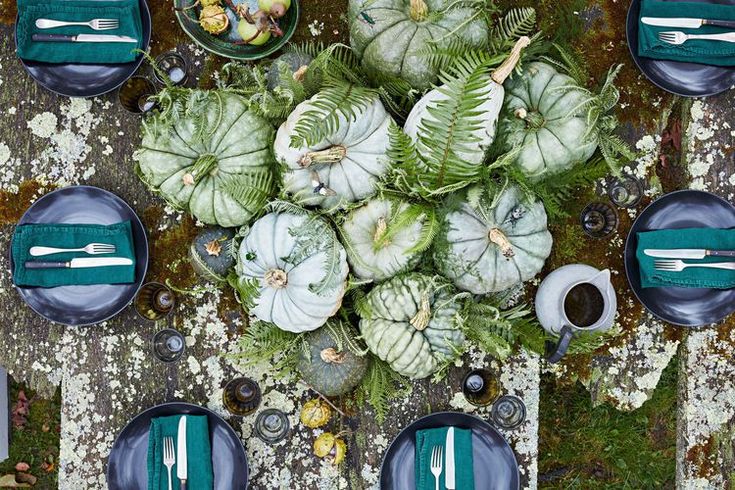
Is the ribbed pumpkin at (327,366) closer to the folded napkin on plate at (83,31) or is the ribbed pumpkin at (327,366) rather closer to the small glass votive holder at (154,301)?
the small glass votive holder at (154,301)

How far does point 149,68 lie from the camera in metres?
2.70

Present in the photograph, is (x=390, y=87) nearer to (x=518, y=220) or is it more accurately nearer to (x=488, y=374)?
(x=518, y=220)

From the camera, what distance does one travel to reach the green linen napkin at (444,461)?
8.46ft

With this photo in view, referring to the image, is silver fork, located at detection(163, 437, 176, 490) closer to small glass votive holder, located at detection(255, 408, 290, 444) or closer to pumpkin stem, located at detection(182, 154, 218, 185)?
small glass votive holder, located at detection(255, 408, 290, 444)

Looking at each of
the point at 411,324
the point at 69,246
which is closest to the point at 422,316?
the point at 411,324

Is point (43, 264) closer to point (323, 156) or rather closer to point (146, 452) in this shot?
point (146, 452)

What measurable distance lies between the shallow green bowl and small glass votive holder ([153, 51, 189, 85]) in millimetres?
117

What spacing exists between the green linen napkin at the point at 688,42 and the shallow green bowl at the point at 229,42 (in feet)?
4.48

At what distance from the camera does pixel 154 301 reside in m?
2.72

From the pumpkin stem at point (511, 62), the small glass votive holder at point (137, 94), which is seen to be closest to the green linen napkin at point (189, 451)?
the small glass votive holder at point (137, 94)

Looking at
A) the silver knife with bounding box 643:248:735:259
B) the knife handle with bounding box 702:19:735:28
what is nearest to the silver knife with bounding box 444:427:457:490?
the silver knife with bounding box 643:248:735:259

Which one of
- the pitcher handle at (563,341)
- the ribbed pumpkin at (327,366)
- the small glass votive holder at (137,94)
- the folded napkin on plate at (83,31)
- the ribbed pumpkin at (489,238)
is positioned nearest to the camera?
the pitcher handle at (563,341)

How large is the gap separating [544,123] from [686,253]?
78cm

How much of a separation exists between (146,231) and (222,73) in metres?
0.70
